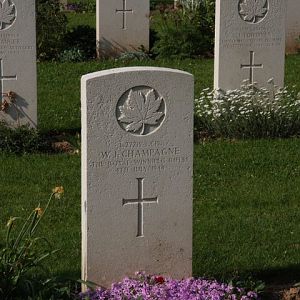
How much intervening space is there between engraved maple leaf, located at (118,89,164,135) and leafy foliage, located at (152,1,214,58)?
10.3 metres

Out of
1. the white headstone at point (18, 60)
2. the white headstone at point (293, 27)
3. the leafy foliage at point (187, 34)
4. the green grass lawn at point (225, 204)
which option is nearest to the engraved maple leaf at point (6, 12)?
the white headstone at point (18, 60)

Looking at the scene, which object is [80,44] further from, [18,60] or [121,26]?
[18,60]

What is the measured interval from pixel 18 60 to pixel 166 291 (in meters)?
5.21

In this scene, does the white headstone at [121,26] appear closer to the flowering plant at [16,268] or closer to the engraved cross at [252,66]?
the engraved cross at [252,66]

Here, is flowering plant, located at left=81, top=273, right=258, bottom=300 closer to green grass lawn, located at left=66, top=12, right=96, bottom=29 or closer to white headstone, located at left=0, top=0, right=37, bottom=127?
white headstone, located at left=0, top=0, right=37, bottom=127

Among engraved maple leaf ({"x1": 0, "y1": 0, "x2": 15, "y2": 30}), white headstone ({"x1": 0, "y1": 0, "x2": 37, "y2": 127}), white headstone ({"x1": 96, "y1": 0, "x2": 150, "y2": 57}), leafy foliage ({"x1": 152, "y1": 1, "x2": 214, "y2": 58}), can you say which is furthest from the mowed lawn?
white headstone ({"x1": 96, "y1": 0, "x2": 150, "y2": 57})

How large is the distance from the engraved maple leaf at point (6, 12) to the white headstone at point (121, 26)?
20.2 feet

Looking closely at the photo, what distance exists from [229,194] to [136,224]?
8.40ft

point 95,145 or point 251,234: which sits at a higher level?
point 95,145

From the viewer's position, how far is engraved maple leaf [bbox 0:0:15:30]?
1094cm

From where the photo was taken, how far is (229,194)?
9148 mm

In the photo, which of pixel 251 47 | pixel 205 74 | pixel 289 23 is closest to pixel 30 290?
pixel 251 47

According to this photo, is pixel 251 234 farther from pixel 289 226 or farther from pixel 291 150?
pixel 291 150

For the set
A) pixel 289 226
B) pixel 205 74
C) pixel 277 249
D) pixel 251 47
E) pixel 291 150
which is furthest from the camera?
pixel 205 74
